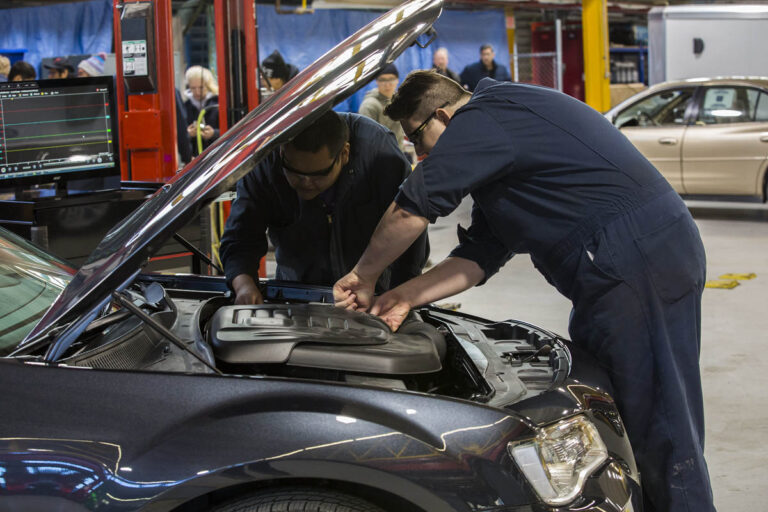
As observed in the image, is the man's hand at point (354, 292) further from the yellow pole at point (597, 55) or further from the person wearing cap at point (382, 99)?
the yellow pole at point (597, 55)

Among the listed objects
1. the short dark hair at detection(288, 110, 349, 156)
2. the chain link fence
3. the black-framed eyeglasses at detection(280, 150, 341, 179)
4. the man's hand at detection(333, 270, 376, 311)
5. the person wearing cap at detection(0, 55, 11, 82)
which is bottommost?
the man's hand at detection(333, 270, 376, 311)

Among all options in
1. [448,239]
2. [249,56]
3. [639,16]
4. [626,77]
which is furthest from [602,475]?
[639,16]

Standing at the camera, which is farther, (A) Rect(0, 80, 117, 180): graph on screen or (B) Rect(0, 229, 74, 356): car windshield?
(A) Rect(0, 80, 117, 180): graph on screen

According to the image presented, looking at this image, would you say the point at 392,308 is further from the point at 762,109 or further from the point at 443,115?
the point at 762,109

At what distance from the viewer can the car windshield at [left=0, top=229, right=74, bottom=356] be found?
2.09m

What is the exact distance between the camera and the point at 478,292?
6.68m

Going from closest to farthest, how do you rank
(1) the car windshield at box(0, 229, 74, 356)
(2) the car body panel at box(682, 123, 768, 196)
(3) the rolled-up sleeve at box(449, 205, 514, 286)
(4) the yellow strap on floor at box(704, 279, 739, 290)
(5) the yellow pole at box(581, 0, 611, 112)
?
(1) the car windshield at box(0, 229, 74, 356)
(3) the rolled-up sleeve at box(449, 205, 514, 286)
(4) the yellow strap on floor at box(704, 279, 739, 290)
(2) the car body panel at box(682, 123, 768, 196)
(5) the yellow pole at box(581, 0, 611, 112)

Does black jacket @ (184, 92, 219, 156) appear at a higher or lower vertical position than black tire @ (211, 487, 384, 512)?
higher

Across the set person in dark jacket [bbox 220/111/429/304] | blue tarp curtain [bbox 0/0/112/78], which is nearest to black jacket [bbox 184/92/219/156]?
person in dark jacket [bbox 220/111/429/304]

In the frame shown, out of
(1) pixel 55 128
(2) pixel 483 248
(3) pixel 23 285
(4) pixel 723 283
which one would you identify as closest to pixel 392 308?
(2) pixel 483 248

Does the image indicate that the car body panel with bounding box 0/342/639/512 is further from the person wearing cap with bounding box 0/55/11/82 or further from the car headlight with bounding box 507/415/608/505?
the person wearing cap with bounding box 0/55/11/82

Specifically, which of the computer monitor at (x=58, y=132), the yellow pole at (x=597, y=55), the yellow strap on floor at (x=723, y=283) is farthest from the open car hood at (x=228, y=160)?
the yellow pole at (x=597, y=55)

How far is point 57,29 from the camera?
13117 mm

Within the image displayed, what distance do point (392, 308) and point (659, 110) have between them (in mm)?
8352
